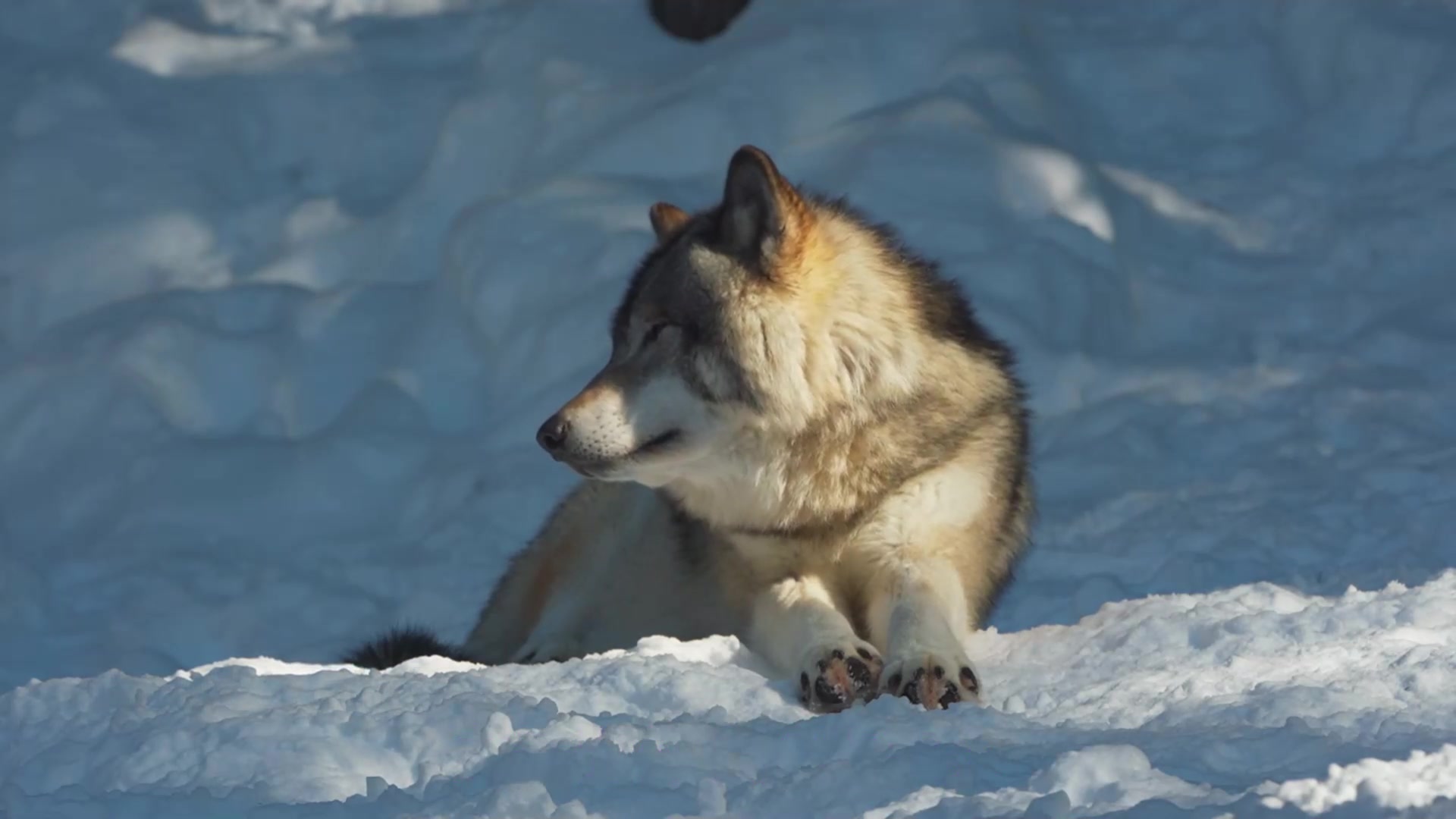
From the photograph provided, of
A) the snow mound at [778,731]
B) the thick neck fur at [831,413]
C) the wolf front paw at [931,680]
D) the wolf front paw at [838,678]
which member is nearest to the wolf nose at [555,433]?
the thick neck fur at [831,413]

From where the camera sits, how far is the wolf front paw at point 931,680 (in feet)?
11.7

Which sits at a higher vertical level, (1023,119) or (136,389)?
(1023,119)

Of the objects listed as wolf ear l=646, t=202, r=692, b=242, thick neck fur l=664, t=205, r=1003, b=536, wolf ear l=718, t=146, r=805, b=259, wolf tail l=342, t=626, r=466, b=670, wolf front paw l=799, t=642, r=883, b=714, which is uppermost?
wolf ear l=718, t=146, r=805, b=259

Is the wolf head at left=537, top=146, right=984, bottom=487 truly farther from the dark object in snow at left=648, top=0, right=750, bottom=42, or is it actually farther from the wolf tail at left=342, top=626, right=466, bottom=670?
the dark object in snow at left=648, top=0, right=750, bottom=42

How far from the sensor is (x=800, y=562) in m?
4.20

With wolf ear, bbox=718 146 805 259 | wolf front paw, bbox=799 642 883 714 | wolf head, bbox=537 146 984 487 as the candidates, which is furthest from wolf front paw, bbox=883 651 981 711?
wolf ear, bbox=718 146 805 259

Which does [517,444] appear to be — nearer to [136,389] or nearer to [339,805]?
[136,389]

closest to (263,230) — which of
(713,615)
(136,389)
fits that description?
(136,389)

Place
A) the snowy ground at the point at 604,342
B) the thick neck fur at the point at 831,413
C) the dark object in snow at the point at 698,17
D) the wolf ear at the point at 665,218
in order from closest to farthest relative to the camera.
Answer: the snowy ground at the point at 604,342 < the thick neck fur at the point at 831,413 < the wolf ear at the point at 665,218 < the dark object in snow at the point at 698,17

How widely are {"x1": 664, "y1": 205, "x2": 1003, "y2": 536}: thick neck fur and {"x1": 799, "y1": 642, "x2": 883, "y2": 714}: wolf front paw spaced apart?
483 millimetres

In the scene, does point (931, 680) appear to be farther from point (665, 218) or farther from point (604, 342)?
point (604, 342)

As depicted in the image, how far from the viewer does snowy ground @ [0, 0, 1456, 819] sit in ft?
11.4

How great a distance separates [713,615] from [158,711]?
1.44 m

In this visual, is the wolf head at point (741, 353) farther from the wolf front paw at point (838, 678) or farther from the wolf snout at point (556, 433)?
the wolf front paw at point (838, 678)
